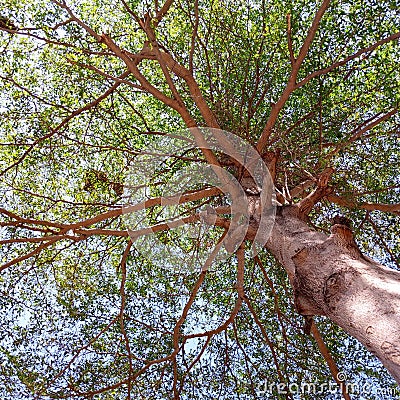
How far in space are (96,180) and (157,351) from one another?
190 cm

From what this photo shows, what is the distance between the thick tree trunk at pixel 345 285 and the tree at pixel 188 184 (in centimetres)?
91

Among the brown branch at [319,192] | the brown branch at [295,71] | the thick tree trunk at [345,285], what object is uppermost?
the brown branch at [295,71]

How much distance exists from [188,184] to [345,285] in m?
2.87

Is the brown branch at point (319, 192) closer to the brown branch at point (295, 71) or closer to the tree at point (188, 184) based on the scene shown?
the tree at point (188, 184)

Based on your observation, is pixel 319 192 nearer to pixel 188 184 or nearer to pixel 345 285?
pixel 345 285

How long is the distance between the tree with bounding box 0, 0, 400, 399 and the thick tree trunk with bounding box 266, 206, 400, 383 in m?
0.91

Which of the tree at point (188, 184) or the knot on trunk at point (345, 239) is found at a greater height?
the tree at point (188, 184)

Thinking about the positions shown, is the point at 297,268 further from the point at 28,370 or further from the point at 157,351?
the point at 28,370

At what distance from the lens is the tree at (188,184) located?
12.6ft

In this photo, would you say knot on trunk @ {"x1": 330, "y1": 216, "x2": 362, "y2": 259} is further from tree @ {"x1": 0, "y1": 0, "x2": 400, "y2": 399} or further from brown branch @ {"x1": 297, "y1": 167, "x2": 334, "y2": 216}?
tree @ {"x1": 0, "y1": 0, "x2": 400, "y2": 399}

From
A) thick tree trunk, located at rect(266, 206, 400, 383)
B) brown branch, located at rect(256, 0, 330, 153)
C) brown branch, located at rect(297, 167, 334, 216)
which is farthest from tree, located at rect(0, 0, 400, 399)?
thick tree trunk, located at rect(266, 206, 400, 383)

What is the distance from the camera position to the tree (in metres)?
3.85

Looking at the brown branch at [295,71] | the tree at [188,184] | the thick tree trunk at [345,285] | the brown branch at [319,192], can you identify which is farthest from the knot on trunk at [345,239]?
the brown branch at [295,71]

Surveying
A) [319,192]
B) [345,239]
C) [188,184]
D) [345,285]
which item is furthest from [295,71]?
[345,285]
